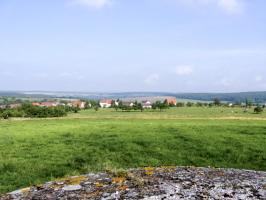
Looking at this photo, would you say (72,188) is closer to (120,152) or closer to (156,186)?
(156,186)

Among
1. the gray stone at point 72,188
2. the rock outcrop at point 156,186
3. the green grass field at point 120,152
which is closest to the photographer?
the rock outcrop at point 156,186

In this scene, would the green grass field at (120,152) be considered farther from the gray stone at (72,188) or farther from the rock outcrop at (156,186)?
the gray stone at (72,188)

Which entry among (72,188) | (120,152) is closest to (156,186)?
(72,188)

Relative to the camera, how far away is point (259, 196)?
493 cm

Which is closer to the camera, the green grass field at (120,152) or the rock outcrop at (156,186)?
the rock outcrop at (156,186)

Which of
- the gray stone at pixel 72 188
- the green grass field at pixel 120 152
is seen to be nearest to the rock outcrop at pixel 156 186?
the gray stone at pixel 72 188

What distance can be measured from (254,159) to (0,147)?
33.5ft

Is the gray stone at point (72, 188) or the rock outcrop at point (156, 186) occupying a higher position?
the rock outcrop at point (156, 186)

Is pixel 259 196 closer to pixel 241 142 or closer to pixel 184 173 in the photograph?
pixel 184 173

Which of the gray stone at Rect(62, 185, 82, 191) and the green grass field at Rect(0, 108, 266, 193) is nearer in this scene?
the gray stone at Rect(62, 185, 82, 191)

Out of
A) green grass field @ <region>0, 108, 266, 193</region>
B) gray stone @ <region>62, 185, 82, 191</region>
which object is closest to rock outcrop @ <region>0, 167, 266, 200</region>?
gray stone @ <region>62, 185, 82, 191</region>

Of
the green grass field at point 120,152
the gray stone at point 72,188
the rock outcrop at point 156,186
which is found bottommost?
the green grass field at point 120,152

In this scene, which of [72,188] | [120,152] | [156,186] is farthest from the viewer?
[120,152]

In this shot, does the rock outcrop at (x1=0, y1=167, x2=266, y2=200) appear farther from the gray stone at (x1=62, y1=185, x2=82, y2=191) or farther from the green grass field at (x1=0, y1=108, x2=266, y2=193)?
the green grass field at (x1=0, y1=108, x2=266, y2=193)
